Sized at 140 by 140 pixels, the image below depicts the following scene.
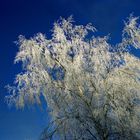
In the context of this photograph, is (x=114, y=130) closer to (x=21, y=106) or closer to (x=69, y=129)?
(x=69, y=129)

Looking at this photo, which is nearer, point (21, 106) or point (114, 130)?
point (114, 130)

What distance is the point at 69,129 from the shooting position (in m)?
15.5

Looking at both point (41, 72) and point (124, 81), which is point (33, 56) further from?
point (124, 81)

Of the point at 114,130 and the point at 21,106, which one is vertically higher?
the point at 21,106

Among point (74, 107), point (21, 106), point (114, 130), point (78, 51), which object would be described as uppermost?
point (78, 51)

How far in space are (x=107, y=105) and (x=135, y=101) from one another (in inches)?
42.2

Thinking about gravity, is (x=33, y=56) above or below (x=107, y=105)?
above

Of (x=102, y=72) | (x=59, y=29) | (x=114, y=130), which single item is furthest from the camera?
(x=59, y=29)

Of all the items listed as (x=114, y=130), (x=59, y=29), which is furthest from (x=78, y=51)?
(x=114, y=130)

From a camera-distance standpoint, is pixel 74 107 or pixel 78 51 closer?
pixel 74 107

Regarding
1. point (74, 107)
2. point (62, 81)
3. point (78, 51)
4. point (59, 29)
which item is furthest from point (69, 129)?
point (59, 29)

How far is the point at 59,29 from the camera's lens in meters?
17.8

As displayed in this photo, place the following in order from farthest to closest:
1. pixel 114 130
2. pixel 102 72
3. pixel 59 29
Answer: pixel 59 29
pixel 102 72
pixel 114 130

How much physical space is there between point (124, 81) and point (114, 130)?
77.1 inches
